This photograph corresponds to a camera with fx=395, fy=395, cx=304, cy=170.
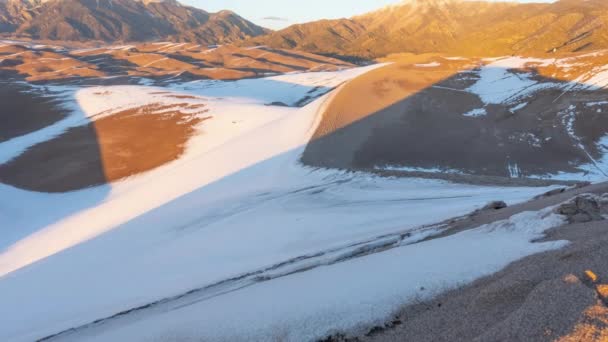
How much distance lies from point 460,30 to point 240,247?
118240mm

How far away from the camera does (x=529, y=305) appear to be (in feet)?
10.4

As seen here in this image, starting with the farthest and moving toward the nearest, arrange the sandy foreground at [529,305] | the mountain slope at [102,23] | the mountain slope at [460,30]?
the mountain slope at [102,23] < the mountain slope at [460,30] < the sandy foreground at [529,305]

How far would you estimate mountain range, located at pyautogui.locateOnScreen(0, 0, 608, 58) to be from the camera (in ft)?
241

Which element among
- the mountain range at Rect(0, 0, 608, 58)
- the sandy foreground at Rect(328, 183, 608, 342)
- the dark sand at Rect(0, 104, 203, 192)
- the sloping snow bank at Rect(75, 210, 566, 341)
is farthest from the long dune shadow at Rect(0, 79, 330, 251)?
the mountain range at Rect(0, 0, 608, 58)

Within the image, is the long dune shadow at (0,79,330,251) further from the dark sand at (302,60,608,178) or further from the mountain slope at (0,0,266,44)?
the mountain slope at (0,0,266,44)

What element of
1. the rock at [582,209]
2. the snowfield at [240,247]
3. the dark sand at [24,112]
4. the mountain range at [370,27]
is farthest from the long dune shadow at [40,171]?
the mountain range at [370,27]

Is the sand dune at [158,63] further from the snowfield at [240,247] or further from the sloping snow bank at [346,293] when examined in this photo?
the sloping snow bank at [346,293]

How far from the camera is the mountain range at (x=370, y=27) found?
7344cm

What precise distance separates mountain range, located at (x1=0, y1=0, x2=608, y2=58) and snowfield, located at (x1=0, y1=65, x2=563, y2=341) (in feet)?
216

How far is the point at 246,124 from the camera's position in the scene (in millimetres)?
21859

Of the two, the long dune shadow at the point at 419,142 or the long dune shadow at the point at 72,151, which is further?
the long dune shadow at the point at 72,151

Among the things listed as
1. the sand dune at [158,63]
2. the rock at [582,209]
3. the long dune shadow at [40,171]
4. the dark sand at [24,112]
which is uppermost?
the sand dune at [158,63]

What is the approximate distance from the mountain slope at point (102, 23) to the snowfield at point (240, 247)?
14449cm

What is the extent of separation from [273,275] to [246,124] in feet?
52.9
